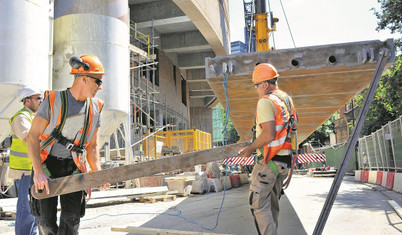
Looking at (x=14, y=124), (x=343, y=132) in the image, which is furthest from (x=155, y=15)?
(x=343, y=132)

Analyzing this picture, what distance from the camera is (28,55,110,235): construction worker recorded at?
278 centimetres

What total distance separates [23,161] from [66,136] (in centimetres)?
156

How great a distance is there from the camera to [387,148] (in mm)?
13273

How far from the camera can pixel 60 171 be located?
2885 mm

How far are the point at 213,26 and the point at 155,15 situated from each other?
4808mm

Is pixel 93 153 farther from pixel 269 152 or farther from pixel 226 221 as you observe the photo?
pixel 226 221

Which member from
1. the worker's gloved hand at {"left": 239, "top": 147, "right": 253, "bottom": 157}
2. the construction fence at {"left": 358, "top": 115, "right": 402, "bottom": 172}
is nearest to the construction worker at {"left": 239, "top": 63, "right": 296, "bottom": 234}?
the worker's gloved hand at {"left": 239, "top": 147, "right": 253, "bottom": 157}

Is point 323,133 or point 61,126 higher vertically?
point 323,133

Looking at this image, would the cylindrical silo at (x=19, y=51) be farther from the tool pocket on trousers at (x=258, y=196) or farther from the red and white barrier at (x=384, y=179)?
the red and white barrier at (x=384, y=179)

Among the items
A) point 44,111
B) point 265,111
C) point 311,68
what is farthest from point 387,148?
point 44,111

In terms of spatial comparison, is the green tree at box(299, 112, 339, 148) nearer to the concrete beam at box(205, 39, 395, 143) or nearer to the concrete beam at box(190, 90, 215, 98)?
the concrete beam at box(190, 90, 215, 98)

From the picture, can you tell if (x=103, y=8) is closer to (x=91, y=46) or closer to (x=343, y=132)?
(x=91, y=46)

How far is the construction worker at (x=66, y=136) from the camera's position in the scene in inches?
109

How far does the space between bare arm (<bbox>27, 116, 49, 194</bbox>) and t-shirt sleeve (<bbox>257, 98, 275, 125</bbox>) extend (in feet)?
6.27
